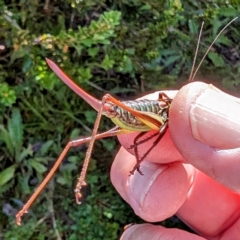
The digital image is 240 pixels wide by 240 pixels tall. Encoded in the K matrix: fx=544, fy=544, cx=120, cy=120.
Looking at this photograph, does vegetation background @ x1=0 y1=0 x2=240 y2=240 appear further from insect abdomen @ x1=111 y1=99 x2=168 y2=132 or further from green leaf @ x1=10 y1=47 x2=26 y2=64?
insect abdomen @ x1=111 y1=99 x2=168 y2=132

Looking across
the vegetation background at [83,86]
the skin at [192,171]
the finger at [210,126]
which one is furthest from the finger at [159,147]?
the vegetation background at [83,86]

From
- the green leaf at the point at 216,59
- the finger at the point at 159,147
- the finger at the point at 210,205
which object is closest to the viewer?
the finger at the point at 159,147

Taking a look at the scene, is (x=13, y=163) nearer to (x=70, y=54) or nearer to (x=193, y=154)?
(x=70, y=54)

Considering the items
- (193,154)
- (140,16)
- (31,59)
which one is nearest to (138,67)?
(140,16)

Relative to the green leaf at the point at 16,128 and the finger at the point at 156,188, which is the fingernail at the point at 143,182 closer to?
the finger at the point at 156,188

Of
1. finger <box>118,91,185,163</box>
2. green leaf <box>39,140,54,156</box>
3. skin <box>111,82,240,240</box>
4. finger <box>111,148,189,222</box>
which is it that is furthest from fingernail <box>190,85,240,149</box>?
green leaf <box>39,140,54,156</box>

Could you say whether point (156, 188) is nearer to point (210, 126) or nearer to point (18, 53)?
point (210, 126)

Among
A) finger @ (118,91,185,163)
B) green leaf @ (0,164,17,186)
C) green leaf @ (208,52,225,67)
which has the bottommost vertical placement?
green leaf @ (0,164,17,186)
